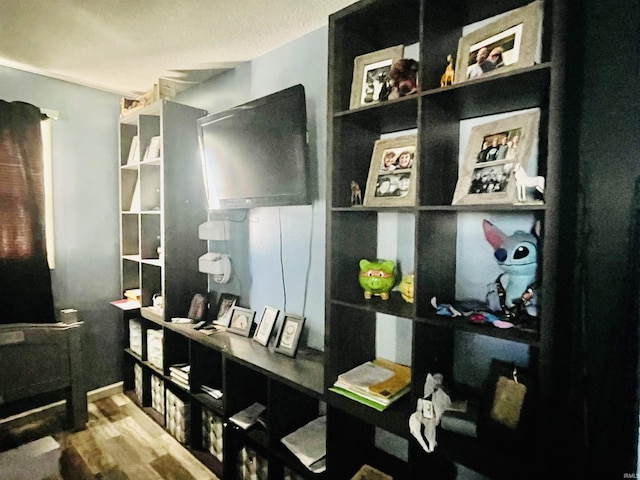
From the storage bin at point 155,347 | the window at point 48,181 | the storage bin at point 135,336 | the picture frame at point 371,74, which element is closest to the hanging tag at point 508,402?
the picture frame at point 371,74

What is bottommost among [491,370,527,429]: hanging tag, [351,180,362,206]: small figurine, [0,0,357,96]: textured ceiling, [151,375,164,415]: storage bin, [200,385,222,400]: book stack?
[151,375,164,415]: storage bin

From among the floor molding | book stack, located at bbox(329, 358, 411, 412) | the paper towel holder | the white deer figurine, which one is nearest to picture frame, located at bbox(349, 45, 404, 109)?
the white deer figurine

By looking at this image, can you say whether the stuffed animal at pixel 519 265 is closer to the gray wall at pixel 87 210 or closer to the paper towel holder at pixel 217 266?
the paper towel holder at pixel 217 266

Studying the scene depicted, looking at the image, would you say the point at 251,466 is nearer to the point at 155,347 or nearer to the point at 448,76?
the point at 155,347

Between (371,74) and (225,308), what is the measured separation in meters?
1.64

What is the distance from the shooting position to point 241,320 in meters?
2.22

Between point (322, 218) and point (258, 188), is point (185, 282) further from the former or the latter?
point (322, 218)

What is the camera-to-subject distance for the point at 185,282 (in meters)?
2.46

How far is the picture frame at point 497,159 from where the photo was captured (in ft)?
3.60

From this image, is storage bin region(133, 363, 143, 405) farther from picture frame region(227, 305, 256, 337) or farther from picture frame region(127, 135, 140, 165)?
picture frame region(127, 135, 140, 165)

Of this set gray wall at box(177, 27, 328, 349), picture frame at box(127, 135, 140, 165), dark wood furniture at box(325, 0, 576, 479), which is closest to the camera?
dark wood furniture at box(325, 0, 576, 479)

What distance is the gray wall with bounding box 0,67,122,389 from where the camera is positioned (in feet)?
8.63

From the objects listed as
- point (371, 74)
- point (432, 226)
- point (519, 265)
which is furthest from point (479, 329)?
point (371, 74)

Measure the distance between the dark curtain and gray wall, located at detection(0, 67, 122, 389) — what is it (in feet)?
0.55
